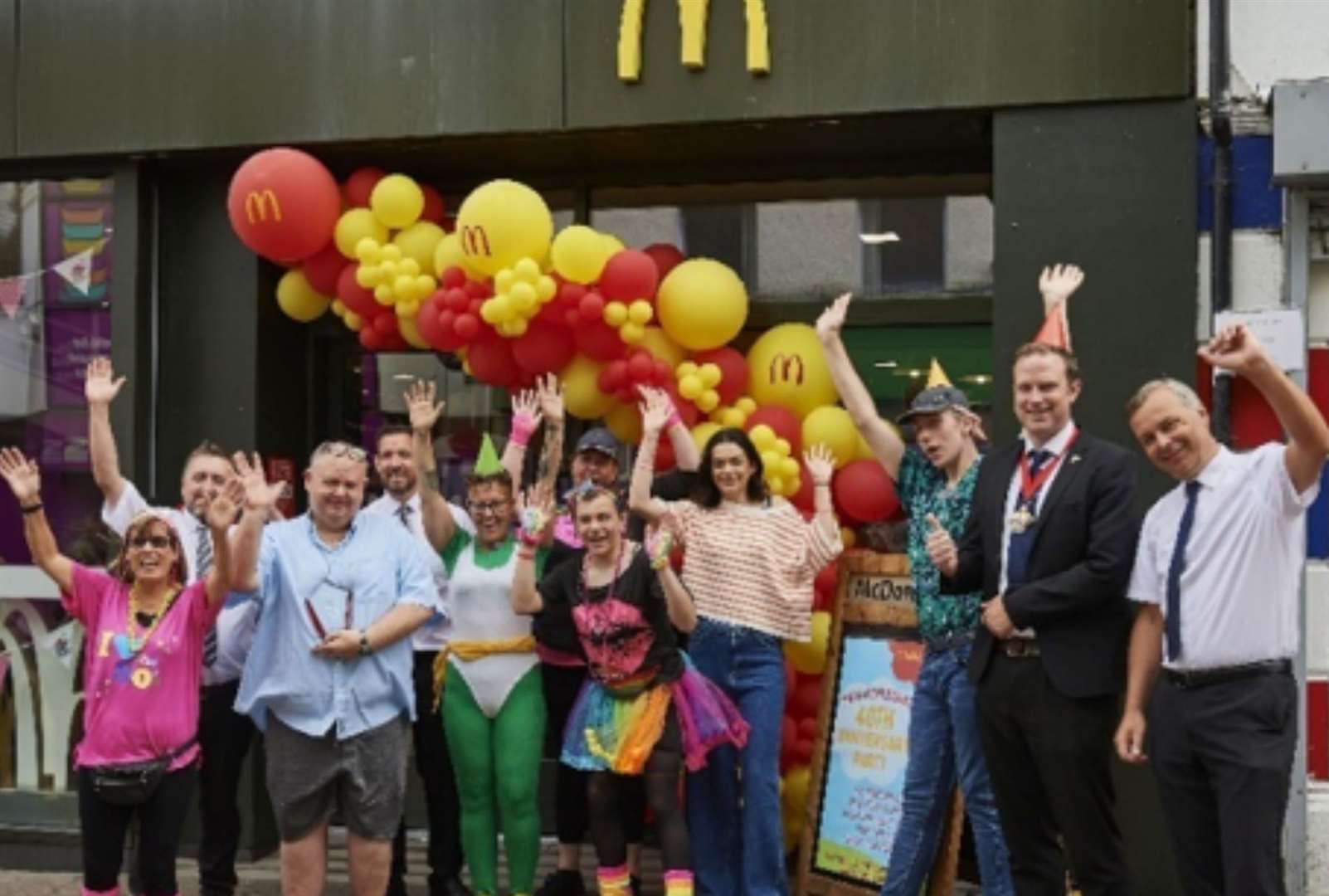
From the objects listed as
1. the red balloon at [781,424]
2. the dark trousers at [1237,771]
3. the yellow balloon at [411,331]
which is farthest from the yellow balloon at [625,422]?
the dark trousers at [1237,771]

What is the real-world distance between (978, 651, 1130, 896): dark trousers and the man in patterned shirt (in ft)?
1.23

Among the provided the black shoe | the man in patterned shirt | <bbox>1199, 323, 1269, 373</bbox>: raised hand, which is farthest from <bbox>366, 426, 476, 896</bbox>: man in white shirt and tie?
<bbox>1199, 323, 1269, 373</bbox>: raised hand

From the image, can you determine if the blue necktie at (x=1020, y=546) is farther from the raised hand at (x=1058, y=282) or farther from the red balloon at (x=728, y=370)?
the red balloon at (x=728, y=370)

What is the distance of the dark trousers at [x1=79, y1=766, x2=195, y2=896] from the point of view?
5.59 meters

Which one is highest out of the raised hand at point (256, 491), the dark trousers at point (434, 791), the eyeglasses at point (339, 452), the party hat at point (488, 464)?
the eyeglasses at point (339, 452)

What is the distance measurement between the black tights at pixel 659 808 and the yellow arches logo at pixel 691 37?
8.76ft

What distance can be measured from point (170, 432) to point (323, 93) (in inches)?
67.5

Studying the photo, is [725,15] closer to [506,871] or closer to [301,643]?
[301,643]

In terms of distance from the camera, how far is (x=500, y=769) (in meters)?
6.38

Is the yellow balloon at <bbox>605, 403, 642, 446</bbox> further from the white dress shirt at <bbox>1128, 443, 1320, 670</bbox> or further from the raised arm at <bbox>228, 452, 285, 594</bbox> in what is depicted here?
the white dress shirt at <bbox>1128, 443, 1320, 670</bbox>

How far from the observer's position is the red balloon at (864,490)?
6.84 meters

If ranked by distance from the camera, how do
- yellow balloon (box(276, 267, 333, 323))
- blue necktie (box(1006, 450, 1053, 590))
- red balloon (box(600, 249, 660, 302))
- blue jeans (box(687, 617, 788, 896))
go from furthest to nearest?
yellow balloon (box(276, 267, 333, 323)), red balloon (box(600, 249, 660, 302)), blue jeans (box(687, 617, 788, 896)), blue necktie (box(1006, 450, 1053, 590))

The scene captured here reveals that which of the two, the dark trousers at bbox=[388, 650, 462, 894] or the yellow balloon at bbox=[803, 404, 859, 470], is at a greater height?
the yellow balloon at bbox=[803, 404, 859, 470]

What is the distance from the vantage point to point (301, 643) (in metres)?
5.84
